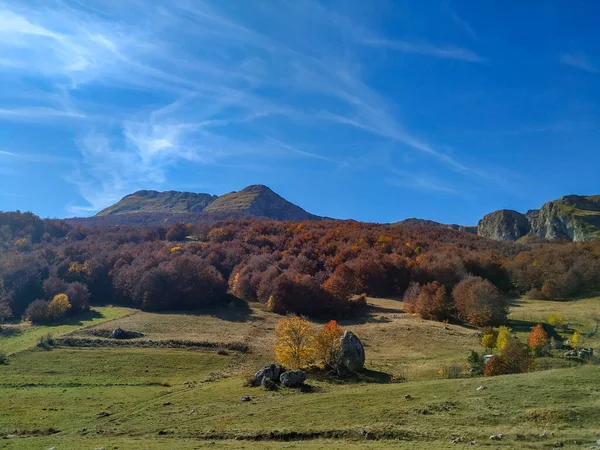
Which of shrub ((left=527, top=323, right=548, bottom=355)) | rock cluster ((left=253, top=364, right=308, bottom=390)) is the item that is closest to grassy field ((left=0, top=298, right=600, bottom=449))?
rock cluster ((left=253, top=364, right=308, bottom=390))

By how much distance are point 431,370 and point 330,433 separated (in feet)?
75.4

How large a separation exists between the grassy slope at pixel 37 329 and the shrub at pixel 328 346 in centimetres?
3976

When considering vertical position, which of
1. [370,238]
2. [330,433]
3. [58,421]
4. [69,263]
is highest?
[370,238]

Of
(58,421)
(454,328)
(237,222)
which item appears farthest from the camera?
(237,222)

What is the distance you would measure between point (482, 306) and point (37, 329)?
7328 cm

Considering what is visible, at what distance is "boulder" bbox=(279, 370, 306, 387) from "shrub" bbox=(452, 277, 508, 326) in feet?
142

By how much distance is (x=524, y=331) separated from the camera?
6894cm

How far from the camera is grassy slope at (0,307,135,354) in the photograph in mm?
63281

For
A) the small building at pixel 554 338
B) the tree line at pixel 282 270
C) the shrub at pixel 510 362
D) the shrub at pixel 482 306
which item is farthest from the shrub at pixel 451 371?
the tree line at pixel 282 270

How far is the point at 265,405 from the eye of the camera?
36.4m

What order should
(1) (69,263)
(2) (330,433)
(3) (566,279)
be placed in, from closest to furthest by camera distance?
(2) (330,433) < (3) (566,279) < (1) (69,263)

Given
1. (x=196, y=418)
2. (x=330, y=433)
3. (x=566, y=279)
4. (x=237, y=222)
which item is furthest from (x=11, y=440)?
(x=237, y=222)

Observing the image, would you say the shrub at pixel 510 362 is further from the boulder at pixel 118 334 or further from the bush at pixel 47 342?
the bush at pixel 47 342

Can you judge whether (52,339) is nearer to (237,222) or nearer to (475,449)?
(475,449)
